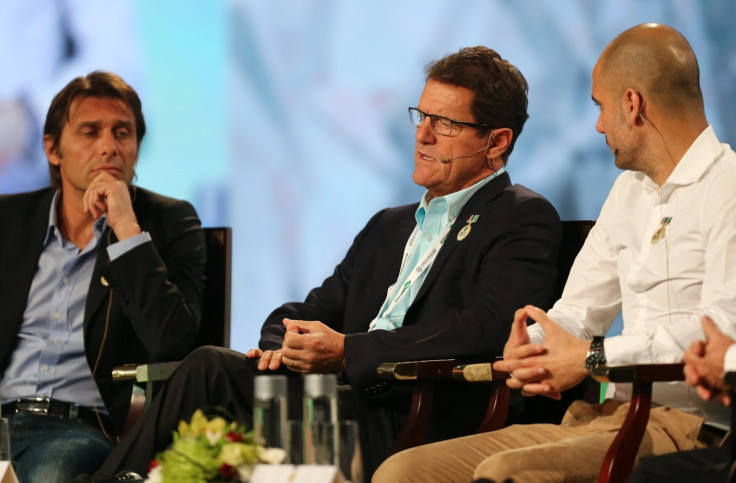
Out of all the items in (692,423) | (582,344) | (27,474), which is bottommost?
(27,474)

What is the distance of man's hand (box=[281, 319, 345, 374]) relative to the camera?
9.68 feet

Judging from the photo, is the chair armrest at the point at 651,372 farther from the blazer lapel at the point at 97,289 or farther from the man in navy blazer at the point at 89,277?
the blazer lapel at the point at 97,289

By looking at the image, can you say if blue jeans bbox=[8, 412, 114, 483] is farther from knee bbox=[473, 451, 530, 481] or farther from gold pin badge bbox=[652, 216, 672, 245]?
gold pin badge bbox=[652, 216, 672, 245]

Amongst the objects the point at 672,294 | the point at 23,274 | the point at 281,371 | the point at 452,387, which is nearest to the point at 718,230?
the point at 672,294

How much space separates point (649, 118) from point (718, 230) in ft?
1.17

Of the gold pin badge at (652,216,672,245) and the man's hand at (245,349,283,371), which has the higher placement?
the gold pin badge at (652,216,672,245)

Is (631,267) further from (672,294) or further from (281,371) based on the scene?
(281,371)

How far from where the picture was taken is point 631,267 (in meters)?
2.65

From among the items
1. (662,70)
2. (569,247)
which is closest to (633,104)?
(662,70)

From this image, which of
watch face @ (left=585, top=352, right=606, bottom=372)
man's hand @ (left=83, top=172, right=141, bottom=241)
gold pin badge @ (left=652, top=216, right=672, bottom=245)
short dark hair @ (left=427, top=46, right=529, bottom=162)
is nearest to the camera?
watch face @ (left=585, top=352, right=606, bottom=372)

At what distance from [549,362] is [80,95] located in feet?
7.03

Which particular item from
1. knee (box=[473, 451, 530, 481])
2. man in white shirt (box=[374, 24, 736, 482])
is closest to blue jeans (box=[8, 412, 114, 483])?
man in white shirt (box=[374, 24, 736, 482])

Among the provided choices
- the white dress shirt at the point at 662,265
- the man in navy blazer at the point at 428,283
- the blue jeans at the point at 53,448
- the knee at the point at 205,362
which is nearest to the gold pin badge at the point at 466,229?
the man in navy blazer at the point at 428,283

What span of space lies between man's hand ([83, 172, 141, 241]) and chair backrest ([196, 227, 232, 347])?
1.08 ft
